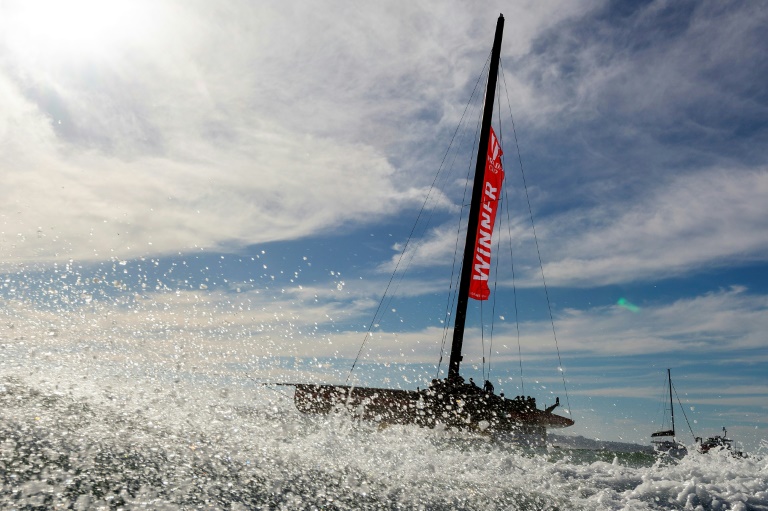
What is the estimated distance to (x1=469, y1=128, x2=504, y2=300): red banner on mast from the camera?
2039 centimetres

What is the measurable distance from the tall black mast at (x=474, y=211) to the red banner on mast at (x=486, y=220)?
325 millimetres

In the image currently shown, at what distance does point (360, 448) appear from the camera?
8812mm

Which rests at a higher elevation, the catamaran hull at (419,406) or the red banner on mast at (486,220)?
the red banner on mast at (486,220)

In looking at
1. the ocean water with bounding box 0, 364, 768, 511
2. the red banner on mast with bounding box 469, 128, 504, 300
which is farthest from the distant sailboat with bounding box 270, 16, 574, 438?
the ocean water with bounding box 0, 364, 768, 511

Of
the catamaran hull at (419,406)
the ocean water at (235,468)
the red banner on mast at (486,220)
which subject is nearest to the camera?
the ocean water at (235,468)

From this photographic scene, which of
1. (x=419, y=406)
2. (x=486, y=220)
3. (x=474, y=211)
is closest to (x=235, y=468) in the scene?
(x=419, y=406)

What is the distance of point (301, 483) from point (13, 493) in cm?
264

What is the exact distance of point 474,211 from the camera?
68.0ft

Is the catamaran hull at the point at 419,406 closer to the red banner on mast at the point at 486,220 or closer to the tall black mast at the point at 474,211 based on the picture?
the tall black mast at the point at 474,211

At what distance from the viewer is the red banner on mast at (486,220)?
66.9 ft

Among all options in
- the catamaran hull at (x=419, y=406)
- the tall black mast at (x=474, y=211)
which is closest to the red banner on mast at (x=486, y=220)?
the tall black mast at (x=474, y=211)

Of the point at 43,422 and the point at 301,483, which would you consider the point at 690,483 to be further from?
the point at 43,422

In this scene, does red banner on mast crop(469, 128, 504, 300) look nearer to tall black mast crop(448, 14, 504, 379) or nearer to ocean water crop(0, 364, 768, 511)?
tall black mast crop(448, 14, 504, 379)

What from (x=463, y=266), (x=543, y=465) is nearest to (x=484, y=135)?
(x=463, y=266)
